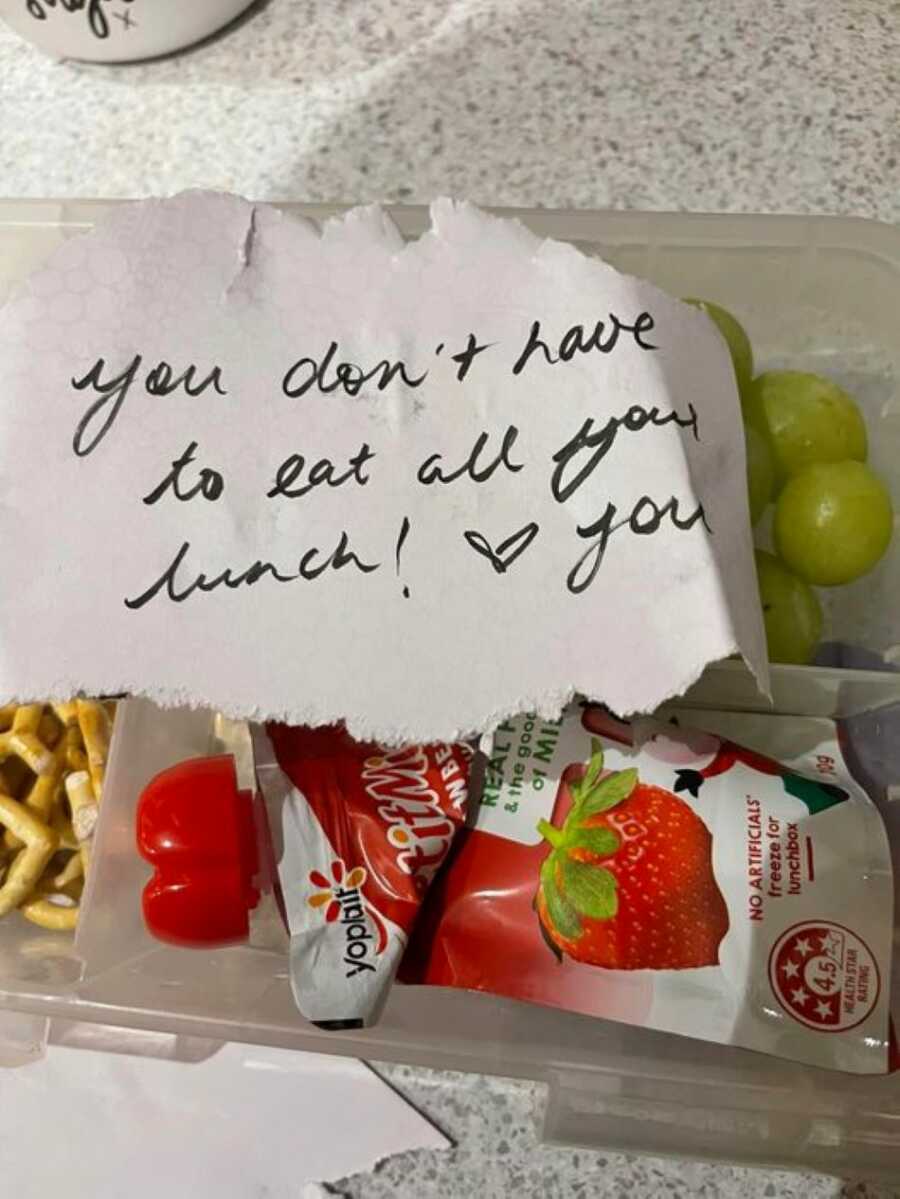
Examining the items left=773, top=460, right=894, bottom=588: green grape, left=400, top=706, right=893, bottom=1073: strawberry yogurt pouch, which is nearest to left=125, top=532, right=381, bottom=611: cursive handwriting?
left=400, top=706, right=893, bottom=1073: strawberry yogurt pouch

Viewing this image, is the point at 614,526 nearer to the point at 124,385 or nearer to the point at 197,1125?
the point at 124,385

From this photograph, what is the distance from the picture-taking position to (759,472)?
47 centimetres

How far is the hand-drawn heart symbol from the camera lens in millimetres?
324

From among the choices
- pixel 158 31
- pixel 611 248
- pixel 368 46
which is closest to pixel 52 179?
pixel 158 31

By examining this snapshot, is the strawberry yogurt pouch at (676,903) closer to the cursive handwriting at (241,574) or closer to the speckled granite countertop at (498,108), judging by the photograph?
the cursive handwriting at (241,574)

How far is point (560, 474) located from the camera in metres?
0.33

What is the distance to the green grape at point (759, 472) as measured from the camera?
463 millimetres

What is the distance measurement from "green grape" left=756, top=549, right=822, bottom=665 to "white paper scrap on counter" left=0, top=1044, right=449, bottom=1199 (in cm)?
25

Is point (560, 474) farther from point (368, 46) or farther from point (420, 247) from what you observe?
point (368, 46)

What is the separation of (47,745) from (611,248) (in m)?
0.35

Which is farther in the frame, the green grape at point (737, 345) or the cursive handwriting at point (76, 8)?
the cursive handwriting at point (76, 8)

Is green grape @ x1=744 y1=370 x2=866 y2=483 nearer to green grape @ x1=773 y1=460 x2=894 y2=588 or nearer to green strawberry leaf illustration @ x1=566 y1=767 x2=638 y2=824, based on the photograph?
green grape @ x1=773 y1=460 x2=894 y2=588

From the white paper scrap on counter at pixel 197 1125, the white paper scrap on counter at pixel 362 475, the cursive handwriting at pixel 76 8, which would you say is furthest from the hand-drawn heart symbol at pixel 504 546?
the cursive handwriting at pixel 76 8

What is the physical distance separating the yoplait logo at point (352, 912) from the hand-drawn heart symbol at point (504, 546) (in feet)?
0.42
